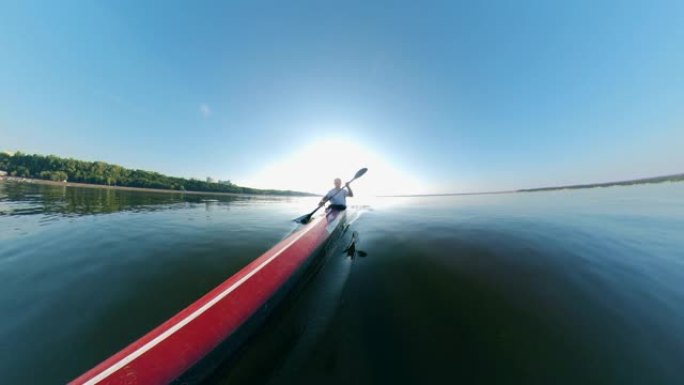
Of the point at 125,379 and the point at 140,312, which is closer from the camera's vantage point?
the point at 125,379

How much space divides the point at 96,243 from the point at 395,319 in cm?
959

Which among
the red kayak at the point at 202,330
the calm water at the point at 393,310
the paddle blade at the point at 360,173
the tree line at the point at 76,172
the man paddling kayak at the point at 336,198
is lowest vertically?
the calm water at the point at 393,310

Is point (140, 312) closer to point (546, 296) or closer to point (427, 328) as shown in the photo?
point (427, 328)

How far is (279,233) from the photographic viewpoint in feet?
28.1

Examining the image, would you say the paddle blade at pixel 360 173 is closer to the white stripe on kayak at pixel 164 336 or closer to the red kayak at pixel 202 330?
the red kayak at pixel 202 330

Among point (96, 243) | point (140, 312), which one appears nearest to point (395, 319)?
point (140, 312)

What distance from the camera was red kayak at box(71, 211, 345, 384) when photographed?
6.82 ft

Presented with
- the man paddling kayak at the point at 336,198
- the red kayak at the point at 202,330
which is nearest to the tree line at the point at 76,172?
the man paddling kayak at the point at 336,198

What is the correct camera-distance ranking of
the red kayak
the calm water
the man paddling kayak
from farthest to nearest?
the man paddling kayak
the calm water
the red kayak

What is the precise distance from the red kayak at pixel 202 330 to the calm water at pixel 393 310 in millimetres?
360

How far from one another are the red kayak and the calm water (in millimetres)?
360

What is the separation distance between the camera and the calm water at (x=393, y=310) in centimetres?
268

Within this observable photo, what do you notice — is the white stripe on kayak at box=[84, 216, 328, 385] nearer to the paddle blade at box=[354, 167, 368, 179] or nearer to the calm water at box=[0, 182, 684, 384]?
the calm water at box=[0, 182, 684, 384]

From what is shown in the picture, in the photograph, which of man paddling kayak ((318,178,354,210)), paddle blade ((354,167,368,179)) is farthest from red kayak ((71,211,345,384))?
paddle blade ((354,167,368,179))
